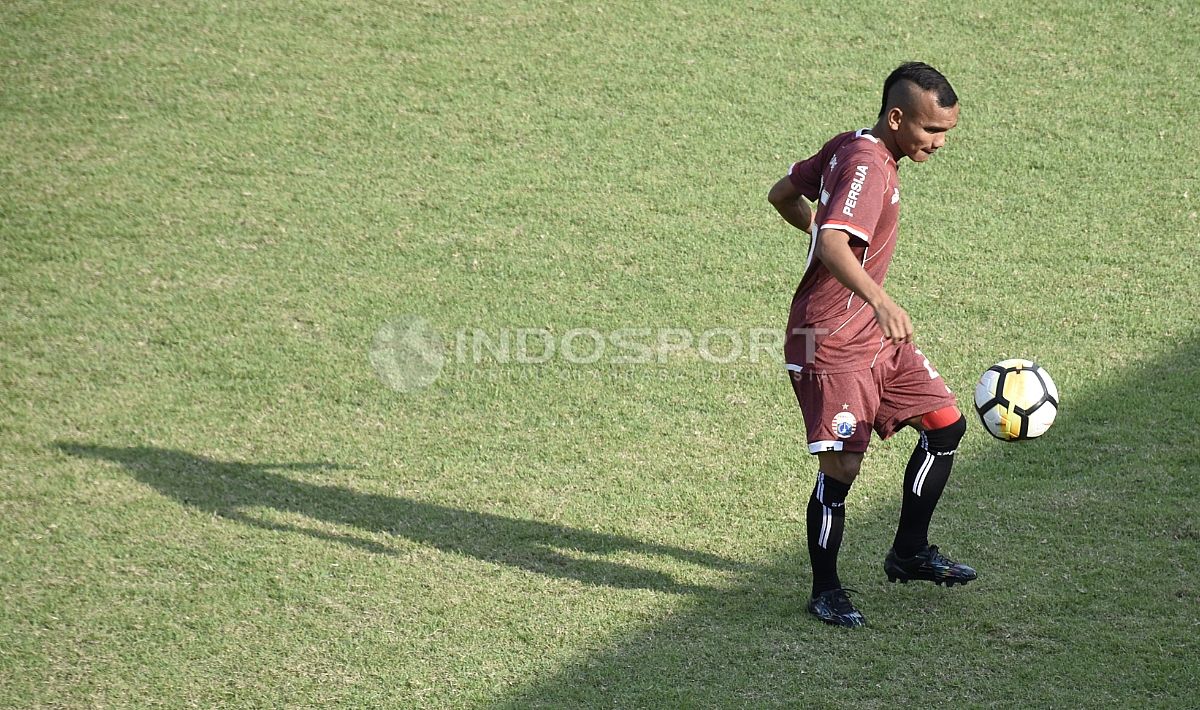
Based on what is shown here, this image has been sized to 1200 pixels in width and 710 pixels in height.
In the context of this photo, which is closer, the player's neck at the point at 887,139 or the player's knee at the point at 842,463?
the player's neck at the point at 887,139

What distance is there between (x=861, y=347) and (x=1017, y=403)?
2.50ft

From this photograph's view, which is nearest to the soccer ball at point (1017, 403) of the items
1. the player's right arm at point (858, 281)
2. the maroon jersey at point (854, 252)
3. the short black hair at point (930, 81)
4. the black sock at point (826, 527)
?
the maroon jersey at point (854, 252)

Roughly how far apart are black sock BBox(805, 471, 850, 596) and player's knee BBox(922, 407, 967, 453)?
0.43 metres

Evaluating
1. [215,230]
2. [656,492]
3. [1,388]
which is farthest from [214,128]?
[656,492]

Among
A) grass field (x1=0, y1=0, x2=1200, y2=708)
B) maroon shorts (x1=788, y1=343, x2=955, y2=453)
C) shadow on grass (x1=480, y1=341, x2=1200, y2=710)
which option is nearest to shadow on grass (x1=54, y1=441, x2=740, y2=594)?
grass field (x1=0, y1=0, x2=1200, y2=708)

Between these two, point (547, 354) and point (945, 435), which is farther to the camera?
point (547, 354)

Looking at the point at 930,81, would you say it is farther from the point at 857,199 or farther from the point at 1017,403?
the point at 1017,403

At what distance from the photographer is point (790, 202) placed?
17.9 ft

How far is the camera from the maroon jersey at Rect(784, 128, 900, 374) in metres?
4.79

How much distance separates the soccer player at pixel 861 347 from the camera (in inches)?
188

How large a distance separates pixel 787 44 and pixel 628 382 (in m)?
4.86

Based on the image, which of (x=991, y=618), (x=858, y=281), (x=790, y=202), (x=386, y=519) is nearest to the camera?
(x=858, y=281)

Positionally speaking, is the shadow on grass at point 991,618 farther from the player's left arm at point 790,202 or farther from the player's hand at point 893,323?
the player's left arm at point 790,202

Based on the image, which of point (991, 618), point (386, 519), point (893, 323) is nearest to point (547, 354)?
point (386, 519)
